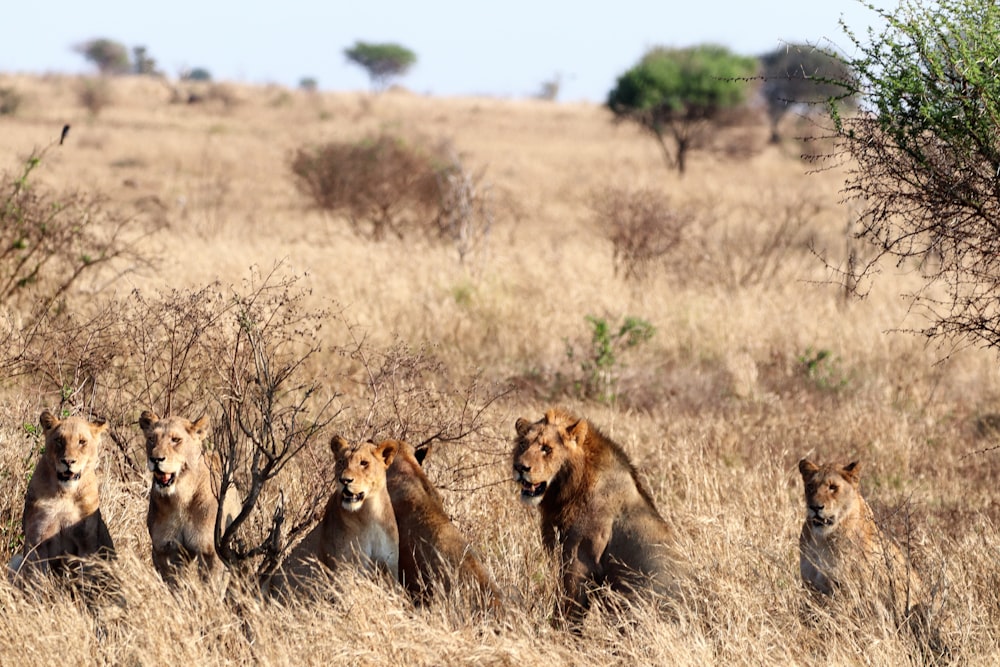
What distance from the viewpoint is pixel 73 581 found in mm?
5590

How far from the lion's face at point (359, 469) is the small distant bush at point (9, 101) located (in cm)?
4170

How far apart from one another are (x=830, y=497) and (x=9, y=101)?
144 ft

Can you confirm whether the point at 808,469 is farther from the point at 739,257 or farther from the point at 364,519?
the point at 739,257

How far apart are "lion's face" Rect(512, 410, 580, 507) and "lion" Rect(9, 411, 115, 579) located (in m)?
1.78

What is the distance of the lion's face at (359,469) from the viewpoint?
518 centimetres

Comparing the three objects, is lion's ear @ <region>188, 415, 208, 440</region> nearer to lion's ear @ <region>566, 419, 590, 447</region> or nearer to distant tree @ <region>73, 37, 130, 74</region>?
lion's ear @ <region>566, 419, 590, 447</region>

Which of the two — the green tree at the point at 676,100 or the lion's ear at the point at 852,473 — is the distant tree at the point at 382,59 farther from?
the lion's ear at the point at 852,473

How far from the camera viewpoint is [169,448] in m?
5.36

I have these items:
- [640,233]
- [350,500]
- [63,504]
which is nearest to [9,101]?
[640,233]

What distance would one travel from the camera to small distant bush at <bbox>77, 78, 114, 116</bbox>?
5008 centimetres

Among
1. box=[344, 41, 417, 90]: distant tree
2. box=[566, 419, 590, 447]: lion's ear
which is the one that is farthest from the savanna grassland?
box=[344, 41, 417, 90]: distant tree

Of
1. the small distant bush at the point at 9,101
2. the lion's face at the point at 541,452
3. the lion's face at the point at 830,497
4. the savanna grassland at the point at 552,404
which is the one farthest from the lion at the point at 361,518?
the small distant bush at the point at 9,101

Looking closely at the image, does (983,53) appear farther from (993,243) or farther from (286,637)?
(286,637)

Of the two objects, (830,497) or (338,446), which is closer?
(338,446)
